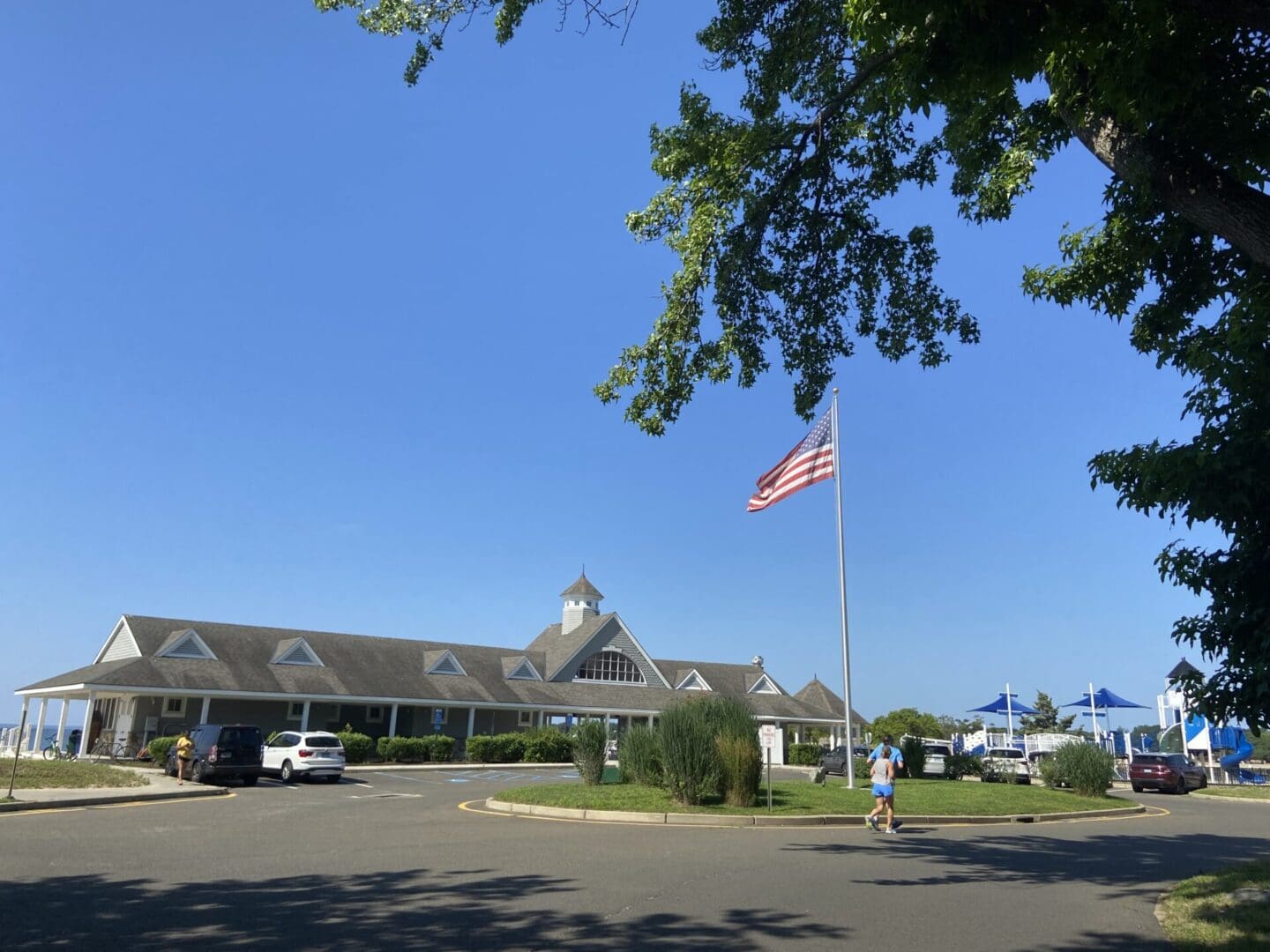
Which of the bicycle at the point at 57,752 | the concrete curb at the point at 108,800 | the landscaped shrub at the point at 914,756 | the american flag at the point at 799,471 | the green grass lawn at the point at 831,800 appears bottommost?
the bicycle at the point at 57,752

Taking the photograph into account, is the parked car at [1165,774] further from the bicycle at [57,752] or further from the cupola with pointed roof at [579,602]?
the bicycle at [57,752]

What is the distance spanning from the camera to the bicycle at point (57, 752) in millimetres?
35062

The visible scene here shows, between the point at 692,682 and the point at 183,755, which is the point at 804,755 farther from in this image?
the point at 183,755

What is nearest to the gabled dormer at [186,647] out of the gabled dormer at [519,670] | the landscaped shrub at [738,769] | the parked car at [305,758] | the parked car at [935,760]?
the parked car at [305,758]

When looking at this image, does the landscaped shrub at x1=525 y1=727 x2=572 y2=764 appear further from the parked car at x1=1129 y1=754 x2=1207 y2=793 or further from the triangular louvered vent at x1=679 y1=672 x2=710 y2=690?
the parked car at x1=1129 y1=754 x2=1207 y2=793

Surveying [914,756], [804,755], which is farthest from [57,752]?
[804,755]

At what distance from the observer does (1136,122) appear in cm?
665

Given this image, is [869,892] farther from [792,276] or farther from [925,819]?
[925,819]

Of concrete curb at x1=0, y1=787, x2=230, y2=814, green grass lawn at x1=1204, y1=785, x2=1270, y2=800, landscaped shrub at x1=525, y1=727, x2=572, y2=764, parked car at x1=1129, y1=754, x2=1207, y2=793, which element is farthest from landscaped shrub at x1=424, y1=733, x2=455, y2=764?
green grass lawn at x1=1204, y1=785, x2=1270, y2=800

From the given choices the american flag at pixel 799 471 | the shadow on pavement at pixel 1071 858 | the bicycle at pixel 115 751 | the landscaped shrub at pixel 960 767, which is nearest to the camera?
the shadow on pavement at pixel 1071 858

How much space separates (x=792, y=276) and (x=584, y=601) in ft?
141

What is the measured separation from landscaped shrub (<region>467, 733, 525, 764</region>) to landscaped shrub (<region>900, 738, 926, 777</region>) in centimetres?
1696

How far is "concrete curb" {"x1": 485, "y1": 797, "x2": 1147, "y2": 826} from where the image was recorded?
16.6m

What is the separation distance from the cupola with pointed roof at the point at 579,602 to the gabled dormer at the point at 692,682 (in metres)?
6.32
